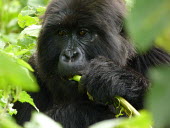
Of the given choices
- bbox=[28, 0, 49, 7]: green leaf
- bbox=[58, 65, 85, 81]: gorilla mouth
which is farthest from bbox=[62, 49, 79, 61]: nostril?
bbox=[28, 0, 49, 7]: green leaf

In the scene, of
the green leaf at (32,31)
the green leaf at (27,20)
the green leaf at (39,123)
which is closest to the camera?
the green leaf at (39,123)

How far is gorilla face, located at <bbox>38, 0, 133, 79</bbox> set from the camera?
142 inches

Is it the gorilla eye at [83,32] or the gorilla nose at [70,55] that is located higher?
the gorilla eye at [83,32]

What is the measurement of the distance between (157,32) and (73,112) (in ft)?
10.5

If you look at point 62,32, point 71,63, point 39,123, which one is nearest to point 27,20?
point 62,32

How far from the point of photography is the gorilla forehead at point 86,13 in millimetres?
3613

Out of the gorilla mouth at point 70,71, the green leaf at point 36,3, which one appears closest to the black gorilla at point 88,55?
the gorilla mouth at point 70,71

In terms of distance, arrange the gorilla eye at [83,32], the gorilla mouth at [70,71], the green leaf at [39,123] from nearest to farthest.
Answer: the green leaf at [39,123] < the gorilla mouth at [70,71] < the gorilla eye at [83,32]

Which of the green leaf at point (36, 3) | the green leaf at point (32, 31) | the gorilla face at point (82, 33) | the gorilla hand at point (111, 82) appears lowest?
the gorilla hand at point (111, 82)

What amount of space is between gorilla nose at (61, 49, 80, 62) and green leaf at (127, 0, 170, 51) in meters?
2.72

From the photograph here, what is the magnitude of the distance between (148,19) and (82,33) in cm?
324

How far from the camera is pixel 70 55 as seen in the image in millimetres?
3354

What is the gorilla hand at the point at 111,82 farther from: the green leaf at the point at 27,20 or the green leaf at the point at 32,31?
the green leaf at the point at 27,20

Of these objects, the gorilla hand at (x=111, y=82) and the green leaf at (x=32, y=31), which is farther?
the green leaf at (x=32, y=31)
